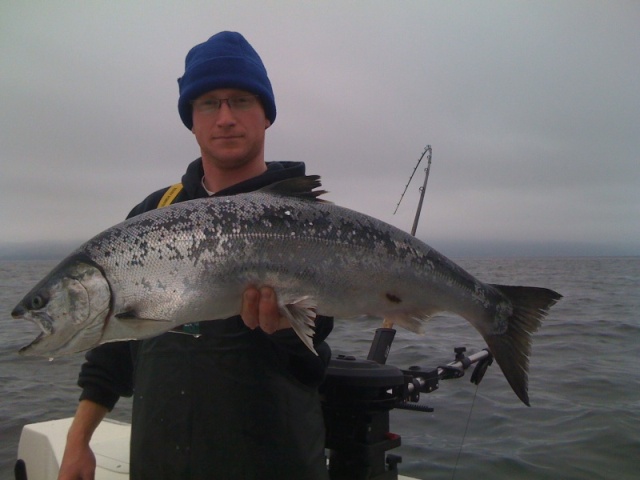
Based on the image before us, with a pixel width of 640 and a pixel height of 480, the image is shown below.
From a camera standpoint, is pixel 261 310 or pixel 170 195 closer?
pixel 261 310

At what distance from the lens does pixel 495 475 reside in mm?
6312

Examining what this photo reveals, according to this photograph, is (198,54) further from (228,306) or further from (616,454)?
(616,454)

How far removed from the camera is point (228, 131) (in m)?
3.25

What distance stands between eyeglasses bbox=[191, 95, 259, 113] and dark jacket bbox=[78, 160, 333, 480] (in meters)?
1.38

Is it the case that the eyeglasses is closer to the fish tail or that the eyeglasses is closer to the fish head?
the fish head

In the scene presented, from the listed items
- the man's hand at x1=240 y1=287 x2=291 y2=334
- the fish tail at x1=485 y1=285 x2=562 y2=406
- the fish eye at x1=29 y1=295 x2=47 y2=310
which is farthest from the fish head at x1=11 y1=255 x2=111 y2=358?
the fish tail at x1=485 y1=285 x2=562 y2=406

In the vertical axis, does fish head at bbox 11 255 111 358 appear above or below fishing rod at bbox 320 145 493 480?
above

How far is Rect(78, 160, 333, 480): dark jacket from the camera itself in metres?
2.85

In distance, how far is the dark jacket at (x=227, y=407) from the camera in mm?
2848

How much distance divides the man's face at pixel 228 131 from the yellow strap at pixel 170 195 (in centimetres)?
34

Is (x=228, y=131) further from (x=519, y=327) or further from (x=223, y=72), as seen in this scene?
(x=519, y=327)

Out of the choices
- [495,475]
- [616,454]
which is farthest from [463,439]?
[616,454]

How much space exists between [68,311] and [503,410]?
7566 mm

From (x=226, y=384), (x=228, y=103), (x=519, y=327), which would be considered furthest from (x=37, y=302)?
(x=519, y=327)
